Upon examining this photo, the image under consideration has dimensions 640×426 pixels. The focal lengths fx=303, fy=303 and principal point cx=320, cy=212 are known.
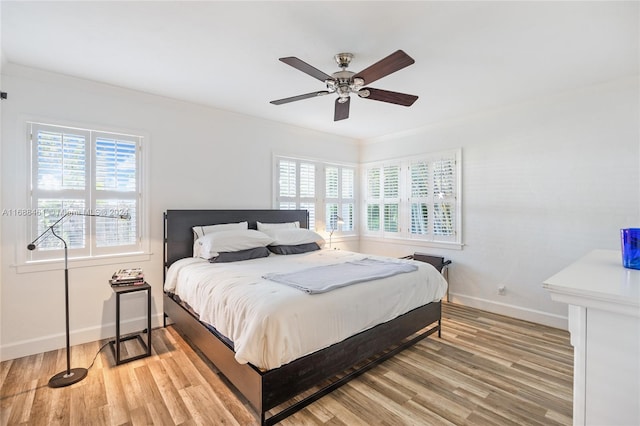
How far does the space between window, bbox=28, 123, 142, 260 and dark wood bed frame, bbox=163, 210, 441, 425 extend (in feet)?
1.59

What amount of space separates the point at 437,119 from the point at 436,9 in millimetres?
2601

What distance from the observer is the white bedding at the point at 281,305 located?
1853mm

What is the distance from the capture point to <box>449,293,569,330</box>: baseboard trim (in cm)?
349

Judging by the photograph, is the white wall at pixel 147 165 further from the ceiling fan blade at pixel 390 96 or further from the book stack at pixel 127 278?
the ceiling fan blade at pixel 390 96

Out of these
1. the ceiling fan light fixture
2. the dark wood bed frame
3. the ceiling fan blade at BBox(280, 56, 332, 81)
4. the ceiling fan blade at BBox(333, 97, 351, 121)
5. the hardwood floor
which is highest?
the ceiling fan light fixture

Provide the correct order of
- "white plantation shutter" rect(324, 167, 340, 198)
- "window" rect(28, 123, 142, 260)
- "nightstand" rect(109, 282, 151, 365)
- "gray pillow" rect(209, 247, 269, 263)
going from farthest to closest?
"white plantation shutter" rect(324, 167, 340, 198)
"gray pillow" rect(209, 247, 269, 263)
"window" rect(28, 123, 142, 260)
"nightstand" rect(109, 282, 151, 365)

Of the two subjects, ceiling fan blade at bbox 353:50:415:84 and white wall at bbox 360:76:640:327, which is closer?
ceiling fan blade at bbox 353:50:415:84

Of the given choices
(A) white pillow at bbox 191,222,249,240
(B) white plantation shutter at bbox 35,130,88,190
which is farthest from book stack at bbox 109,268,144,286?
(B) white plantation shutter at bbox 35,130,88,190

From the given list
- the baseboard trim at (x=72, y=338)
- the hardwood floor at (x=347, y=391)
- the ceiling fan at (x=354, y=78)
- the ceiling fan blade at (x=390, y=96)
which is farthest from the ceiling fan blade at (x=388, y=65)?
the baseboard trim at (x=72, y=338)

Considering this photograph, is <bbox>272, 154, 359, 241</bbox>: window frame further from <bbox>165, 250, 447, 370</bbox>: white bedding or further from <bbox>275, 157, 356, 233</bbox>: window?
<bbox>165, 250, 447, 370</bbox>: white bedding

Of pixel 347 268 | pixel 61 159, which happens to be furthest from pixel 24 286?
pixel 347 268

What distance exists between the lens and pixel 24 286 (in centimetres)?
286

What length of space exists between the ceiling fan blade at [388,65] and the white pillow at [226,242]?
2.11m

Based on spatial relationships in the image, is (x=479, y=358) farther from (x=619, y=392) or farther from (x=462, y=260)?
(x=619, y=392)
